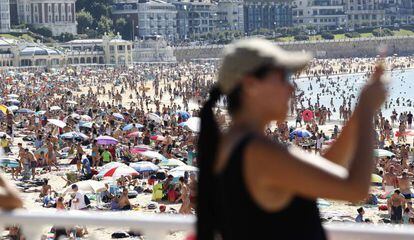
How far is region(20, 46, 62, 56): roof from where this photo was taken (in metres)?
99.9

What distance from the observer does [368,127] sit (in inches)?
113

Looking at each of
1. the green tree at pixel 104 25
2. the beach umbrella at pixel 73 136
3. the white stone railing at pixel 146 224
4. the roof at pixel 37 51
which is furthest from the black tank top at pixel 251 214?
the green tree at pixel 104 25

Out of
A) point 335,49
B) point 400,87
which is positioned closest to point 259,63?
point 400,87

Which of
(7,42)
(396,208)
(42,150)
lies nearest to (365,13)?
(7,42)

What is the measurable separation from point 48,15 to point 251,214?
423ft

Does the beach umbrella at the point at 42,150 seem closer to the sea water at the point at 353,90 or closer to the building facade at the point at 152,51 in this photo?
the sea water at the point at 353,90

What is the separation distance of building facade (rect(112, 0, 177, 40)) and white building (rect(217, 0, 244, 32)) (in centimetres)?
1004

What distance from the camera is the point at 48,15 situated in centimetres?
12912

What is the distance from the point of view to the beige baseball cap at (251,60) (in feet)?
9.41

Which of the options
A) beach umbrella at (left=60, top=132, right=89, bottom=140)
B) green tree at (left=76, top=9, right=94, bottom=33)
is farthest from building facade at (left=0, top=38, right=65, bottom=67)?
beach umbrella at (left=60, top=132, right=89, bottom=140)

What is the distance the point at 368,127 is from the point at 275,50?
1.16 feet

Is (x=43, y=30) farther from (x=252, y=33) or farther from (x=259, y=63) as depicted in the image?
(x=259, y=63)

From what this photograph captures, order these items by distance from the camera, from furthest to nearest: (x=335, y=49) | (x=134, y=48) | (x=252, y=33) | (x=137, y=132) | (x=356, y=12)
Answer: (x=356, y=12)
(x=252, y=33)
(x=335, y=49)
(x=134, y=48)
(x=137, y=132)

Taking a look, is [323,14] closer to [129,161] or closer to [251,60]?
[129,161]
